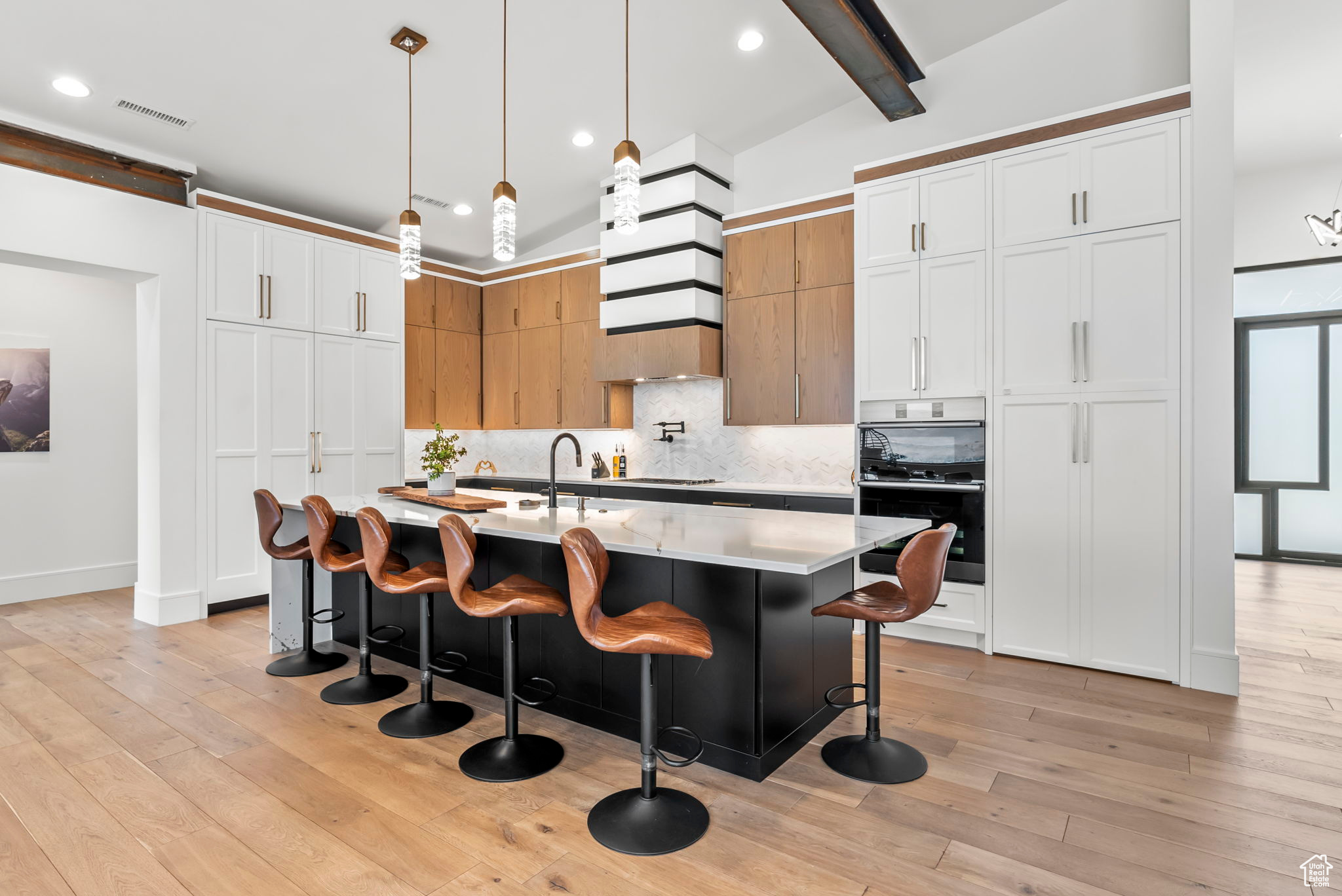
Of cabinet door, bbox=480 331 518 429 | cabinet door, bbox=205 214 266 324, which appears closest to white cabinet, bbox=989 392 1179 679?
cabinet door, bbox=480 331 518 429

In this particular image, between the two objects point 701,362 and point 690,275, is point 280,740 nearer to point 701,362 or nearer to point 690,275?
point 701,362

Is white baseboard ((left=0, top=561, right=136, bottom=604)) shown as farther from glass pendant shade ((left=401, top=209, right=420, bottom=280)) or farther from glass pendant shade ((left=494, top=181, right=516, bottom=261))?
glass pendant shade ((left=494, top=181, right=516, bottom=261))

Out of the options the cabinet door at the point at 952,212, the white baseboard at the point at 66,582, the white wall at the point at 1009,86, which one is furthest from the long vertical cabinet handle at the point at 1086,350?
the white baseboard at the point at 66,582

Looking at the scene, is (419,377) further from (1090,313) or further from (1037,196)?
(1090,313)

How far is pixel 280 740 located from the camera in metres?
2.78

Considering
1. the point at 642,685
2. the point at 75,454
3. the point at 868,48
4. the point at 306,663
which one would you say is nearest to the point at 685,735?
the point at 642,685

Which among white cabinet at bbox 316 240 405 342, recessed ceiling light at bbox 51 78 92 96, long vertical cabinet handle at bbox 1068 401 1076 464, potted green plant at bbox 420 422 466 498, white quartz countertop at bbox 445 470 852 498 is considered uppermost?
recessed ceiling light at bbox 51 78 92 96

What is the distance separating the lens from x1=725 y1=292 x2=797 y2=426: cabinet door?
4.91 meters

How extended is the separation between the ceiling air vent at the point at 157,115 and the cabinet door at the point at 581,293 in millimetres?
2825

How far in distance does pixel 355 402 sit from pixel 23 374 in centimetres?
230

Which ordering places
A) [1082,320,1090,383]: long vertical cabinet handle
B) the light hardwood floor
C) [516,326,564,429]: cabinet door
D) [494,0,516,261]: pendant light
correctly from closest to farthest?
1. the light hardwood floor
2. [494,0,516,261]: pendant light
3. [1082,320,1090,383]: long vertical cabinet handle
4. [516,326,564,429]: cabinet door

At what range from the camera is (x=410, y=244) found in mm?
3186

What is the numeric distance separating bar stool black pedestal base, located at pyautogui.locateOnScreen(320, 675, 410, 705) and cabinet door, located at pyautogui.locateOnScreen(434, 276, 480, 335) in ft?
12.6

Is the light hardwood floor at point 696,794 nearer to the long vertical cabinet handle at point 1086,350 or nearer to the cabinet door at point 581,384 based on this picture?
the long vertical cabinet handle at point 1086,350
